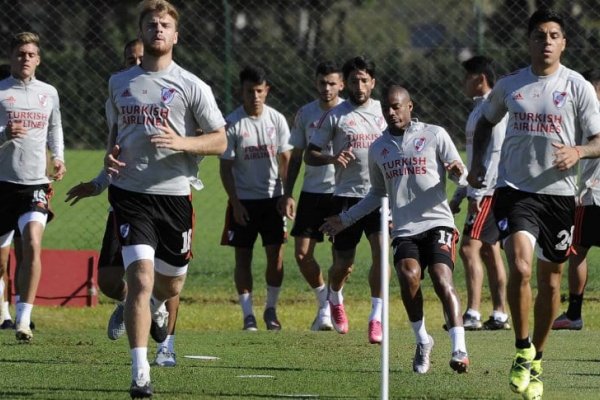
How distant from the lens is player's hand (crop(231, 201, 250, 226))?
1336 cm

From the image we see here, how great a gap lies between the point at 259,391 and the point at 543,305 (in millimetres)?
1821

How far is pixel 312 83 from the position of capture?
1936cm

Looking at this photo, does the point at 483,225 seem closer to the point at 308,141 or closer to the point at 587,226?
the point at 587,226

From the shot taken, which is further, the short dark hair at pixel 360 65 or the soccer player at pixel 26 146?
the short dark hair at pixel 360 65

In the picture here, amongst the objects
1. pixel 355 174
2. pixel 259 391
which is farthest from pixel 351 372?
pixel 355 174

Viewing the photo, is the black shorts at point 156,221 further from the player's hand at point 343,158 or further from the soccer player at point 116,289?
the player's hand at point 343,158

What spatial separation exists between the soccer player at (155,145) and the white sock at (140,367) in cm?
34

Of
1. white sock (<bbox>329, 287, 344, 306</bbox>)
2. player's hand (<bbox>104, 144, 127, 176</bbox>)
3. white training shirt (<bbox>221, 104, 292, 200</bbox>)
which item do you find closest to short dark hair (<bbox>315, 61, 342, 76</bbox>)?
white training shirt (<bbox>221, 104, 292, 200</bbox>)

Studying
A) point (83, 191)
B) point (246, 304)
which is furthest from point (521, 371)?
point (246, 304)

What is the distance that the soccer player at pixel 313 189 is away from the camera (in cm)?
1321

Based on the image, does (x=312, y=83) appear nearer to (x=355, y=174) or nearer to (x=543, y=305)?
(x=355, y=174)

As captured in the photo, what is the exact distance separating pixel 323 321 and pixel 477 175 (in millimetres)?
4987

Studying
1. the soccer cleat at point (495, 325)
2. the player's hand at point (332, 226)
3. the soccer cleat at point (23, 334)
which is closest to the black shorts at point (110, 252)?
the soccer cleat at point (23, 334)

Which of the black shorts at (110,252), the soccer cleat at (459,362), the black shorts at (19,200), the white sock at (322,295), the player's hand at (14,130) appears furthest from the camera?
the white sock at (322,295)
